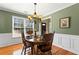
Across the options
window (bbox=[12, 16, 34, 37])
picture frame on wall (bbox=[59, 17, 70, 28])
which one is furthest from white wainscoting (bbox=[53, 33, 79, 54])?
window (bbox=[12, 16, 34, 37])

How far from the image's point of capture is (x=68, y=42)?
3.98 m

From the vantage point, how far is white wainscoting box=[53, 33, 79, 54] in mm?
3522

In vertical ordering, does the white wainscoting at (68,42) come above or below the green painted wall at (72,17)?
below

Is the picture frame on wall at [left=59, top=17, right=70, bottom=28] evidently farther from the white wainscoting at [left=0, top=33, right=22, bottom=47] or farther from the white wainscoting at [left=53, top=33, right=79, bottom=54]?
the white wainscoting at [left=0, top=33, right=22, bottom=47]

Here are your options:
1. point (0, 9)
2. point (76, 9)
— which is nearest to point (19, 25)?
point (0, 9)

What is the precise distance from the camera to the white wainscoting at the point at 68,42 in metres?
3.52

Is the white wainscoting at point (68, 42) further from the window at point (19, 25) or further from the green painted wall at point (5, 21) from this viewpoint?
the green painted wall at point (5, 21)

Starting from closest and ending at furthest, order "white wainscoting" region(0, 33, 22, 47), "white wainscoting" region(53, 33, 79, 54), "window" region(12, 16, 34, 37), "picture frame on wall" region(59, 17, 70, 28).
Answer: "white wainscoting" region(53, 33, 79, 54)
"picture frame on wall" region(59, 17, 70, 28)
"white wainscoting" region(0, 33, 22, 47)
"window" region(12, 16, 34, 37)

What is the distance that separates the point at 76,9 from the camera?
11.8ft

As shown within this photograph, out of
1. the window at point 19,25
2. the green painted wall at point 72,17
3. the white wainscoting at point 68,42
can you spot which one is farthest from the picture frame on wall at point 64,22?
the window at point 19,25

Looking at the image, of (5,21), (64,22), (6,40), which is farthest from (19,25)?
(64,22)

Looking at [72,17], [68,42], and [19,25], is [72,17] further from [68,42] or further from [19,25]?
[19,25]

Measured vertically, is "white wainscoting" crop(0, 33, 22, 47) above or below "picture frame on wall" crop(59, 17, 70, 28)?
below
